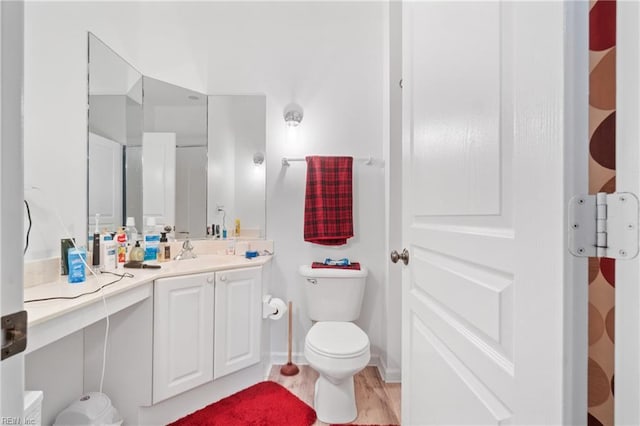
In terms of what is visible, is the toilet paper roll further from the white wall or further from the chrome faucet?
the chrome faucet

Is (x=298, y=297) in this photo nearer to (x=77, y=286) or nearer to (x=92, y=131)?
(x=77, y=286)

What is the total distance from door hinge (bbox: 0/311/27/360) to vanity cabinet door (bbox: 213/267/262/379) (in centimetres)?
126

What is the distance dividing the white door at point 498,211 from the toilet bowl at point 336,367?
1.68 feet

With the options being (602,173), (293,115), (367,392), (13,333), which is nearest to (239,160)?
(293,115)

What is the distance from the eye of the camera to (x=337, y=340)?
5.05ft

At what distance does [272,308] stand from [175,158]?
123cm

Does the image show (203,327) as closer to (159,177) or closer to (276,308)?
(276,308)

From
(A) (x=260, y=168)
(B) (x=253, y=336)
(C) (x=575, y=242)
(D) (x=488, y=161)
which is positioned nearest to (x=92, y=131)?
(A) (x=260, y=168)

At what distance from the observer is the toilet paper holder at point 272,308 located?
1.86m

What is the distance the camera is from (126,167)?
177 cm

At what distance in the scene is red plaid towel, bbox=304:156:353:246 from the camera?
80.0 inches

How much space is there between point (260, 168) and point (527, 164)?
1.85 meters

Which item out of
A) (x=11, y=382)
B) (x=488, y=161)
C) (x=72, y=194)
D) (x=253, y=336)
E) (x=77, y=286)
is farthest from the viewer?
(x=253, y=336)

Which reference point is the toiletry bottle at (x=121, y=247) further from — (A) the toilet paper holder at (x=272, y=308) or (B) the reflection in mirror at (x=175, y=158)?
(A) the toilet paper holder at (x=272, y=308)
